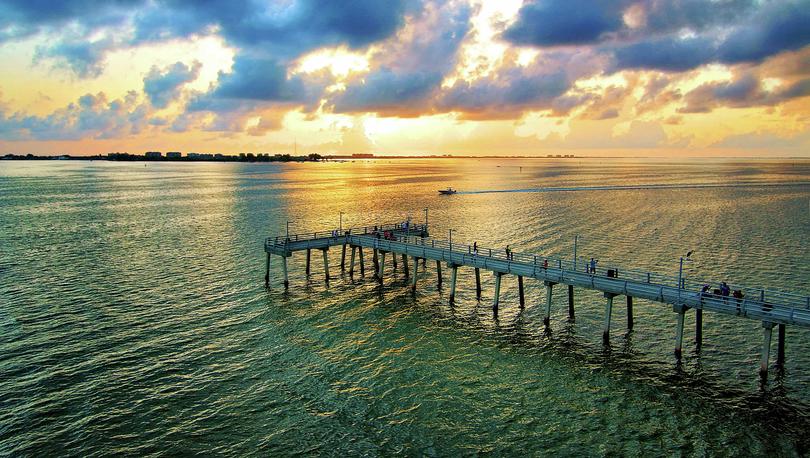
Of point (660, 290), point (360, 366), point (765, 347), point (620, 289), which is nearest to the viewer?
point (765, 347)

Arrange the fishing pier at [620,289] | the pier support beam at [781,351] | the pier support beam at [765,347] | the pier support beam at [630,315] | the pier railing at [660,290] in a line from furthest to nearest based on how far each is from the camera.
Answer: the pier support beam at [630,315] < the pier support beam at [781,351] < the fishing pier at [620,289] < the pier railing at [660,290] < the pier support beam at [765,347]

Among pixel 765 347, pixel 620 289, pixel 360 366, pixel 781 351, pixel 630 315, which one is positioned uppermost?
pixel 620 289

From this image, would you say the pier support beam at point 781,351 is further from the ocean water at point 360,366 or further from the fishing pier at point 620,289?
the ocean water at point 360,366

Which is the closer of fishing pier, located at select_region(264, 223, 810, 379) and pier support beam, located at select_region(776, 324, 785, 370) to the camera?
fishing pier, located at select_region(264, 223, 810, 379)

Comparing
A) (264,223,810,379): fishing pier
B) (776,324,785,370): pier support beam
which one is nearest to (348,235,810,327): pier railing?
(264,223,810,379): fishing pier

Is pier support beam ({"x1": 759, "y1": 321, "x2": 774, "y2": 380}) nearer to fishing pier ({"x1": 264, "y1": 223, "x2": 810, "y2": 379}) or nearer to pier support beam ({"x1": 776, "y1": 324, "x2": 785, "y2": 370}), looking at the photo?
fishing pier ({"x1": 264, "y1": 223, "x2": 810, "y2": 379})

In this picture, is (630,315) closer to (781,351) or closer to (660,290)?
(660,290)

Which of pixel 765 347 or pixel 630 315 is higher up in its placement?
pixel 765 347

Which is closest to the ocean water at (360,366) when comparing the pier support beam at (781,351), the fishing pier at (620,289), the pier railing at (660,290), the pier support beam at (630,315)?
the pier support beam at (781,351)

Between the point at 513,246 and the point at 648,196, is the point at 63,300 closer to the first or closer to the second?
the point at 513,246

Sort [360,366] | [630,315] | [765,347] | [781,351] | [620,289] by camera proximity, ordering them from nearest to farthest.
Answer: [765,347]
[781,351]
[360,366]
[620,289]
[630,315]

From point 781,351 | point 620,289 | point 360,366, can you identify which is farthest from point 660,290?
point 360,366
